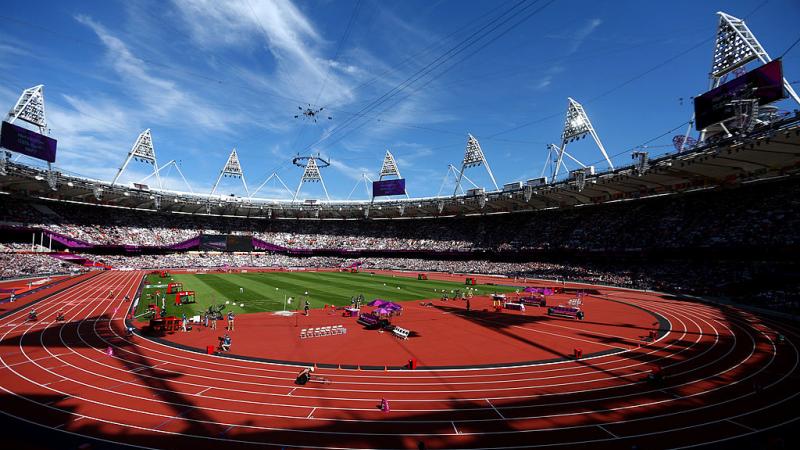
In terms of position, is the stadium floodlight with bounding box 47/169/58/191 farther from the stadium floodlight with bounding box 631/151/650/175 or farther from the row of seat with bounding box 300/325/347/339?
the stadium floodlight with bounding box 631/151/650/175

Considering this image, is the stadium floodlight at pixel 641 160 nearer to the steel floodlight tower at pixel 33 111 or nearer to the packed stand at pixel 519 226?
the packed stand at pixel 519 226

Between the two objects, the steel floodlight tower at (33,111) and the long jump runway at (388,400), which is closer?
the long jump runway at (388,400)

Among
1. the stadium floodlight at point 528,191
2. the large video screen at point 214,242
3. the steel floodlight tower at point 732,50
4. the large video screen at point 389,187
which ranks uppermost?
the steel floodlight tower at point 732,50

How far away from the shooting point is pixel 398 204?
81500 mm

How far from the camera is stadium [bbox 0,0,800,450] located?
1112 cm

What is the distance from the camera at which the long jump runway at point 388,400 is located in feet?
33.6

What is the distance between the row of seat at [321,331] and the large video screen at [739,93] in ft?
126

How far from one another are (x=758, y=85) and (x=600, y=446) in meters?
39.2

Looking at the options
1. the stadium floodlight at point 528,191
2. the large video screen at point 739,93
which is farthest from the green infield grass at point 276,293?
the large video screen at point 739,93

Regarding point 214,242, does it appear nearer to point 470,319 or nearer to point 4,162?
point 4,162

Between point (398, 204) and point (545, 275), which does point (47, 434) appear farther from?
point (398, 204)

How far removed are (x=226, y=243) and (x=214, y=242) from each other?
2.44m

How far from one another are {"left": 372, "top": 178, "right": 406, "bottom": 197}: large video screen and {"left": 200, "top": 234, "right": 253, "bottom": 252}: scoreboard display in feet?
104

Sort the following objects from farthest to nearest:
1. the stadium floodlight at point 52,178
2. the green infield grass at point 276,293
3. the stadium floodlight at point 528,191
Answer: the stadium floodlight at point 528,191
the stadium floodlight at point 52,178
the green infield grass at point 276,293
